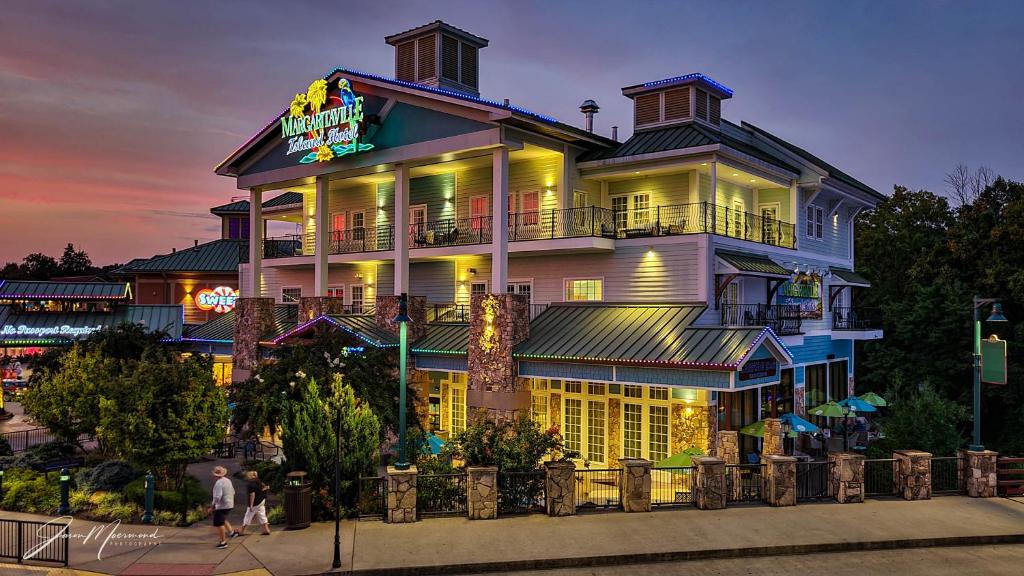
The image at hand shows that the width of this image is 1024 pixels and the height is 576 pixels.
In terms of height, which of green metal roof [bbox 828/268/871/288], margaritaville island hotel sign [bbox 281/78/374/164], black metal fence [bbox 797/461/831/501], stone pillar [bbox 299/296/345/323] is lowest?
black metal fence [bbox 797/461/831/501]

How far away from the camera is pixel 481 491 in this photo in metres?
17.8

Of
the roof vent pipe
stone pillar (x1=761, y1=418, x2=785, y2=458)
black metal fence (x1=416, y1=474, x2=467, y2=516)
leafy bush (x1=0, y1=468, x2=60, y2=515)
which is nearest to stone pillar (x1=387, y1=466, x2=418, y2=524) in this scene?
black metal fence (x1=416, y1=474, x2=467, y2=516)

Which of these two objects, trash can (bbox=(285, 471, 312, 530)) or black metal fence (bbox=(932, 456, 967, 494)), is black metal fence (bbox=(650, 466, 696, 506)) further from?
trash can (bbox=(285, 471, 312, 530))

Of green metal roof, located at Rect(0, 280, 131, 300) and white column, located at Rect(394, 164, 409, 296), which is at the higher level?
white column, located at Rect(394, 164, 409, 296)

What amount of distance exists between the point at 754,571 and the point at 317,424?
10311mm

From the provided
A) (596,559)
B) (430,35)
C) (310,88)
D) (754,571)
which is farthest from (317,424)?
(430,35)

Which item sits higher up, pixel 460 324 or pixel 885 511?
pixel 460 324

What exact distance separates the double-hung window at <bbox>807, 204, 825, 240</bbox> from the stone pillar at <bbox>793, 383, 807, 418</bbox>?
697 cm

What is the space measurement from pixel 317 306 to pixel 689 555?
21.6 metres

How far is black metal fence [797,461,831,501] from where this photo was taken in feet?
64.9

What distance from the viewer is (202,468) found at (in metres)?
24.9

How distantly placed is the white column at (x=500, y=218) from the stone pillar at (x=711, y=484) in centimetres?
1131

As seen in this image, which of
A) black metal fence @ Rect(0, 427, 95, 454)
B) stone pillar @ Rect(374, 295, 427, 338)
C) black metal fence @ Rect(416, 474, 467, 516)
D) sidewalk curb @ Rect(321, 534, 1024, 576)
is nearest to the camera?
sidewalk curb @ Rect(321, 534, 1024, 576)

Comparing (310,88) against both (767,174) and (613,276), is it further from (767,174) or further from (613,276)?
(767,174)
